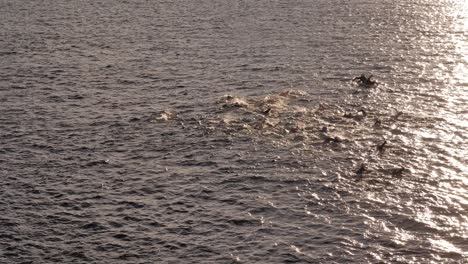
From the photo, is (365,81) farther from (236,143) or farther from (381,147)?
(236,143)

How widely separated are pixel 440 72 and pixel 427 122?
1103 centimetres

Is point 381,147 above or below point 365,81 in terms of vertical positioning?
below

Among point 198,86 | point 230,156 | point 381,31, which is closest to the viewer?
point 230,156

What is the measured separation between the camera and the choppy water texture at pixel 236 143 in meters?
28.9

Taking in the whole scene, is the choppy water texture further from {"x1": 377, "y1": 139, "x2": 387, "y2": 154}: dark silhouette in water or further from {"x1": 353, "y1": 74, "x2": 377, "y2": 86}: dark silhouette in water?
{"x1": 353, "y1": 74, "x2": 377, "y2": 86}: dark silhouette in water

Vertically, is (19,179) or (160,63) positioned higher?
(160,63)

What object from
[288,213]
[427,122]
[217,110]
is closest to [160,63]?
[217,110]

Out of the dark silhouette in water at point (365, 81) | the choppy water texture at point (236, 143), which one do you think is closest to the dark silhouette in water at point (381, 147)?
the choppy water texture at point (236, 143)

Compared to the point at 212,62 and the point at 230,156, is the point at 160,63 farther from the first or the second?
the point at 230,156

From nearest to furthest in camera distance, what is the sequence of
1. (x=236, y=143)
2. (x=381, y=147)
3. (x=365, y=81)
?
1. (x=381, y=147)
2. (x=236, y=143)
3. (x=365, y=81)

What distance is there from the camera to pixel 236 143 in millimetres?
38594

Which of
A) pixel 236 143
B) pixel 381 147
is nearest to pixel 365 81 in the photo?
pixel 381 147

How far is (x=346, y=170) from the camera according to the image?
114ft

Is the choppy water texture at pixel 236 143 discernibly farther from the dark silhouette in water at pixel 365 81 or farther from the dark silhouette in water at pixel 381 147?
the dark silhouette in water at pixel 365 81
